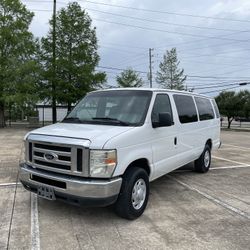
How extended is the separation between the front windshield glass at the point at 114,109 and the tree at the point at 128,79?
32.4 meters

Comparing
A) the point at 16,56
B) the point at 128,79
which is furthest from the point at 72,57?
the point at 128,79

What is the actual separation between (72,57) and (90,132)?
20.8m

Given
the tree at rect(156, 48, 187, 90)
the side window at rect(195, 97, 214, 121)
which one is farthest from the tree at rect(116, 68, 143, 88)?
the side window at rect(195, 97, 214, 121)

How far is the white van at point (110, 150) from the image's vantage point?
4.19 meters

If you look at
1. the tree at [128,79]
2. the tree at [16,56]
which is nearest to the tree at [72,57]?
the tree at [16,56]

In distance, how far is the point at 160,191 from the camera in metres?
6.24

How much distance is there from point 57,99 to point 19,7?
7824mm

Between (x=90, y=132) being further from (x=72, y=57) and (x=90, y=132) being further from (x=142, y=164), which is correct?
(x=72, y=57)

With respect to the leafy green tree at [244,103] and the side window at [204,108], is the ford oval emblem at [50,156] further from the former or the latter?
the leafy green tree at [244,103]

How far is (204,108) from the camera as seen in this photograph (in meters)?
8.01

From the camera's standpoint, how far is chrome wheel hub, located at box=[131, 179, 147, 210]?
4.73 metres

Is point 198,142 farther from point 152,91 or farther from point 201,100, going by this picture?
point 152,91

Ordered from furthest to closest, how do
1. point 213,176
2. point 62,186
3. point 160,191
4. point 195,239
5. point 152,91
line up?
point 213,176
point 160,191
point 152,91
point 62,186
point 195,239

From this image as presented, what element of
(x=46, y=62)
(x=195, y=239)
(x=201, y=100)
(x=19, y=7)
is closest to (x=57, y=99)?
(x=46, y=62)
